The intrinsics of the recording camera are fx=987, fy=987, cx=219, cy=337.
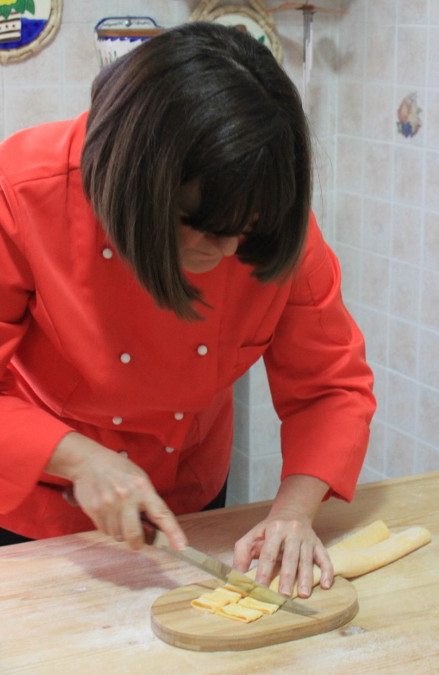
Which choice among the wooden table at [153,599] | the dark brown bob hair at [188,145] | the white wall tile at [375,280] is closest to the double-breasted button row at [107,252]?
the dark brown bob hair at [188,145]

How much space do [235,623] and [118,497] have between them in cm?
18

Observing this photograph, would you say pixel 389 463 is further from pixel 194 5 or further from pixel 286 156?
pixel 286 156

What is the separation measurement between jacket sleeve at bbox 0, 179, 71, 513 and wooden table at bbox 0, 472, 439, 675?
0.11 m

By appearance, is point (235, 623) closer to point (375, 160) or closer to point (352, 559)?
point (352, 559)

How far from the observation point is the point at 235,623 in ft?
3.32

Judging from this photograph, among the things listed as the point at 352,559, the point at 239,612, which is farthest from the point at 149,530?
the point at 352,559

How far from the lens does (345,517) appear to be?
1281mm

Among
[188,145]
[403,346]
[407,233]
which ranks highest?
[188,145]

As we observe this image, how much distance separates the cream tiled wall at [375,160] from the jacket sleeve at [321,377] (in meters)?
0.77

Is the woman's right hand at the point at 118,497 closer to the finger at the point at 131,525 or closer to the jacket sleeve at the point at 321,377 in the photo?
the finger at the point at 131,525

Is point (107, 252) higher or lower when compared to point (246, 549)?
higher

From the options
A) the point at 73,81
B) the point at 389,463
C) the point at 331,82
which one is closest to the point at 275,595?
the point at 389,463

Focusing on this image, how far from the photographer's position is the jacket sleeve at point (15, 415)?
1096 mm

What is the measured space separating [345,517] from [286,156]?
1.77 ft
